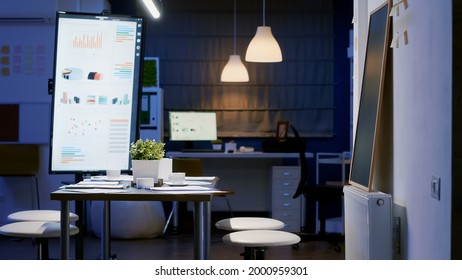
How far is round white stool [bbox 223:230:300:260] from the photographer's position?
11.0 feet

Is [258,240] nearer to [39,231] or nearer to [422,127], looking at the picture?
[422,127]

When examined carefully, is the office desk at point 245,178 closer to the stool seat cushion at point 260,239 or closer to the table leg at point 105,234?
the table leg at point 105,234

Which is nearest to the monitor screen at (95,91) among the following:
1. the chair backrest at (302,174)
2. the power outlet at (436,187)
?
the power outlet at (436,187)

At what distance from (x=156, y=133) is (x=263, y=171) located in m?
1.51

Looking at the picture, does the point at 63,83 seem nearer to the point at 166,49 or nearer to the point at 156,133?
the point at 156,133

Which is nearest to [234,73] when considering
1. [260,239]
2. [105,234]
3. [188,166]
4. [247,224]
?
[188,166]

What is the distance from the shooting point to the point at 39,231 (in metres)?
3.83

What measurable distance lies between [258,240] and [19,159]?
16.0ft

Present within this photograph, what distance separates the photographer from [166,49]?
9.12 metres

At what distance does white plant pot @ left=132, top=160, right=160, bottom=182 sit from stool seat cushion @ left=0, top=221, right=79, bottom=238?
461mm

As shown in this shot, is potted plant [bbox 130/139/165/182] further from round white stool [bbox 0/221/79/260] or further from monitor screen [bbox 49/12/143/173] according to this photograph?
monitor screen [bbox 49/12/143/173]

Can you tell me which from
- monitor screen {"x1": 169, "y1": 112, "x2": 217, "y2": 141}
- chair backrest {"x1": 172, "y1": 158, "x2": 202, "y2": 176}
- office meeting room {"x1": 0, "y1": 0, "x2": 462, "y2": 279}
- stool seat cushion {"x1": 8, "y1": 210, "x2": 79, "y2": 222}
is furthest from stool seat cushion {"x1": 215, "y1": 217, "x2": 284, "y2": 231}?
monitor screen {"x1": 169, "y1": 112, "x2": 217, "y2": 141}

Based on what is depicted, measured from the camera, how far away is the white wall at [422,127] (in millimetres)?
2816
